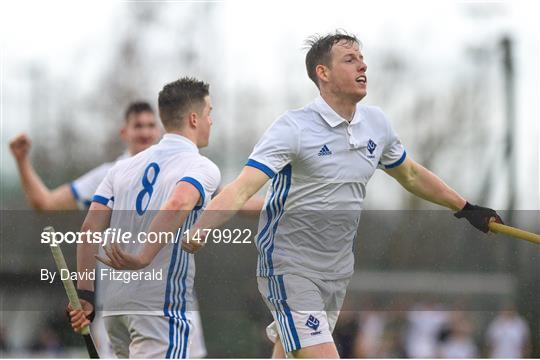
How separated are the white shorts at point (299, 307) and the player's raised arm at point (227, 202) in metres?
0.54

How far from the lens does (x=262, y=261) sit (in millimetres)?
6418

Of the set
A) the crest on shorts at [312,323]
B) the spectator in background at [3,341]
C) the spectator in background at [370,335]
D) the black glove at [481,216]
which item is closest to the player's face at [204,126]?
the crest on shorts at [312,323]

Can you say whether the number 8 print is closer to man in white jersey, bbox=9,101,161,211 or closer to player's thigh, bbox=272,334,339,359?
player's thigh, bbox=272,334,339,359

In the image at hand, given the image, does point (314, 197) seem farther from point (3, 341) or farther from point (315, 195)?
point (3, 341)

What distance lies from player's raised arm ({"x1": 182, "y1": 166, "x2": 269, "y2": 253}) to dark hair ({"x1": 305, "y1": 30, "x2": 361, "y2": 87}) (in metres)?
0.88

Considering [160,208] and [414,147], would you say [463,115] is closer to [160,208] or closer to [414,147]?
[414,147]

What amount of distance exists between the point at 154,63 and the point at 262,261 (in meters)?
5.63

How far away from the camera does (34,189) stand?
327 inches

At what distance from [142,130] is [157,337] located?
2387 millimetres

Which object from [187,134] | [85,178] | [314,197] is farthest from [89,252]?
[85,178]

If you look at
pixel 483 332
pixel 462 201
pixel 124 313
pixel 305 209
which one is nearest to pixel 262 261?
pixel 305 209

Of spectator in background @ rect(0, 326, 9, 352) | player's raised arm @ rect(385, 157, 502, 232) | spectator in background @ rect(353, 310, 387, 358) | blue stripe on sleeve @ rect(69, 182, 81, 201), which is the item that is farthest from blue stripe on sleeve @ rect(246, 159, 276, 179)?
spectator in background @ rect(353, 310, 387, 358)

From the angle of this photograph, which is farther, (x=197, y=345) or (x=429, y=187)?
(x=197, y=345)

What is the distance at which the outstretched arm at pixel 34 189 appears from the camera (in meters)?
7.64
